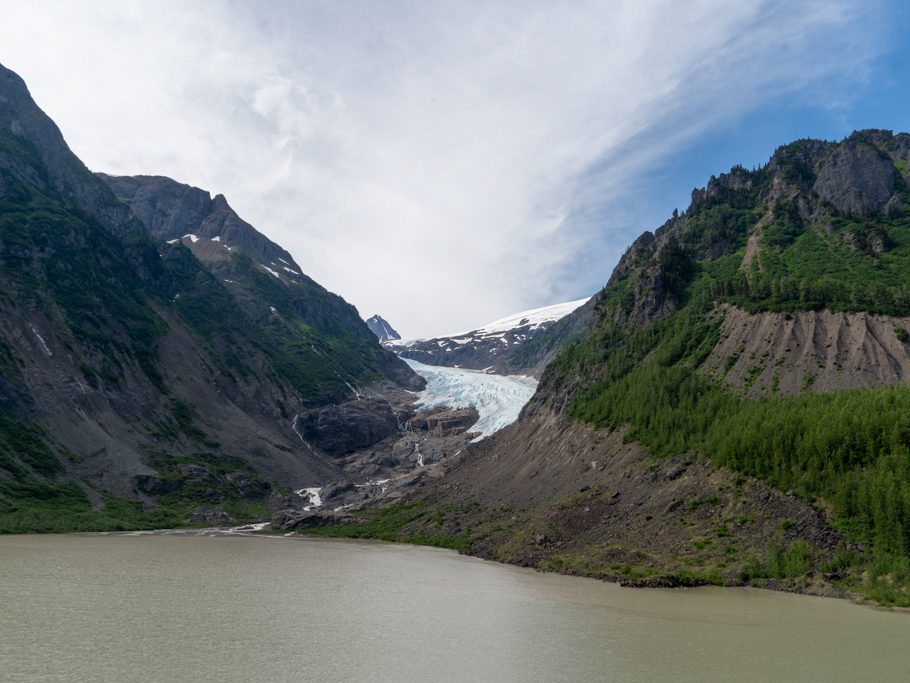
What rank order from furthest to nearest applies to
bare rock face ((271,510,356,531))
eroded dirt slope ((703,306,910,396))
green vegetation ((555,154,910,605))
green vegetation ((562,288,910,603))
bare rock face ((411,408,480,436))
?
bare rock face ((411,408,480,436))
bare rock face ((271,510,356,531))
eroded dirt slope ((703,306,910,396))
green vegetation ((555,154,910,605))
green vegetation ((562,288,910,603))

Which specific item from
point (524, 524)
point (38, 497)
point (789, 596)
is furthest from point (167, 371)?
point (789, 596)

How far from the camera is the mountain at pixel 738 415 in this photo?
4709 cm

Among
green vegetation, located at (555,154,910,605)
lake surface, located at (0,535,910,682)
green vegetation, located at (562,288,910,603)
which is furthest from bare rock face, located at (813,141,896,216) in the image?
lake surface, located at (0,535,910,682)

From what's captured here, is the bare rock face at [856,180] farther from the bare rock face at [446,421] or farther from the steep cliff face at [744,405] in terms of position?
the bare rock face at [446,421]

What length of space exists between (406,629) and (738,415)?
50.5 meters

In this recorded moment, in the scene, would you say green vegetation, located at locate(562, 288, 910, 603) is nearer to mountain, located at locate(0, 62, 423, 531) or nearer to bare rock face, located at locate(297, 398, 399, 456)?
mountain, located at locate(0, 62, 423, 531)

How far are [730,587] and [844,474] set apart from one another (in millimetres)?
14442

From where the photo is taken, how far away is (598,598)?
133 feet

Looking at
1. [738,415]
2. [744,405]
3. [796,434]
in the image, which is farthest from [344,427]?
[796,434]

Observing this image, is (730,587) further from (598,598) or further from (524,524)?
(524,524)

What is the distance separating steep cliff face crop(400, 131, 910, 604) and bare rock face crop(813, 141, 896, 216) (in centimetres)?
34

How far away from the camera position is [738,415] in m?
65.7

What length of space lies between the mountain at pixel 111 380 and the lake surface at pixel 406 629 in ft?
189

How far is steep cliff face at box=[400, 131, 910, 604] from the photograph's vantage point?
4741 centimetres
